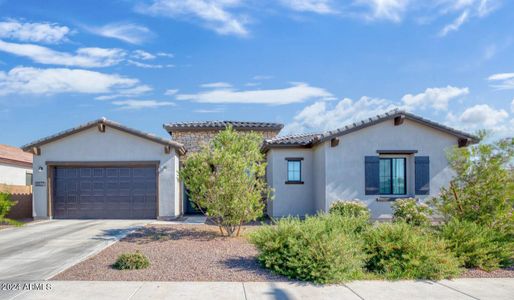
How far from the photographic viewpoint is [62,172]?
1878 centimetres

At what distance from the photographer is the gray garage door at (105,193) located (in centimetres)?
1858

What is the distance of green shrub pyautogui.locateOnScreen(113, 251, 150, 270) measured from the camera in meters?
8.84

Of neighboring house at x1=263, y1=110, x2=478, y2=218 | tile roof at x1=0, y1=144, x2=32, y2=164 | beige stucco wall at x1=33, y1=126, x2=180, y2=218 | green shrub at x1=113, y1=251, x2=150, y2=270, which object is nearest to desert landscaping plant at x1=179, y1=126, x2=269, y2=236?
green shrub at x1=113, y1=251, x2=150, y2=270

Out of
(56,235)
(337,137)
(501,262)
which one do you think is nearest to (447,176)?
(337,137)

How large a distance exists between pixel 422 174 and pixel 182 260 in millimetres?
11044

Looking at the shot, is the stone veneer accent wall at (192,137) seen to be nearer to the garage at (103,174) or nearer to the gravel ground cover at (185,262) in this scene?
the garage at (103,174)

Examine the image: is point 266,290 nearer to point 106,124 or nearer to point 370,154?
point 370,154

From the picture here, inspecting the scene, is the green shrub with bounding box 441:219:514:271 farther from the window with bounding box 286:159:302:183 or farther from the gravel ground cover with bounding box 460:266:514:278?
the window with bounding box 286:159:302:183

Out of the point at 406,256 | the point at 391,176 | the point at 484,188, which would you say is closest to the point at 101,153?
the point at 391,176

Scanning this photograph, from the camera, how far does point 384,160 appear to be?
17.2m

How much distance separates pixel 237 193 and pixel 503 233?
7.26m

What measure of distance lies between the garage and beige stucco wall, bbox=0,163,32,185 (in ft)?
21.0

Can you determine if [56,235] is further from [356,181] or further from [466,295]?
[466,295]

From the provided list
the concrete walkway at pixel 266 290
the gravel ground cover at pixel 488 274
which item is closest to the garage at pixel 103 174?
the concrete walkway at pixel 266 290
